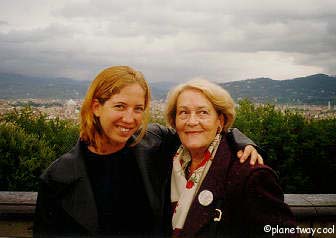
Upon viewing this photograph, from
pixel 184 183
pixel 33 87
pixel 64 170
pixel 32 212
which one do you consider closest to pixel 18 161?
pixel 32 212

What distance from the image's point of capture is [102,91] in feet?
6.36

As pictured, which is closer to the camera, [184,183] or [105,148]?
[184,183]

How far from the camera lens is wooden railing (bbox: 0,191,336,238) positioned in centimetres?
247

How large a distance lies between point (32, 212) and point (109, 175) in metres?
0.91

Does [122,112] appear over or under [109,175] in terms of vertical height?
over

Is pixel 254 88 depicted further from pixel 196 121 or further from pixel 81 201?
pixel 81 201

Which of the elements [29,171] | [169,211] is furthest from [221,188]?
[29,171]

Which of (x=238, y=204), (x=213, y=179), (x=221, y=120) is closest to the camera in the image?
(x=238, y=204)

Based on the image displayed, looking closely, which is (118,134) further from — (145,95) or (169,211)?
(169,211)

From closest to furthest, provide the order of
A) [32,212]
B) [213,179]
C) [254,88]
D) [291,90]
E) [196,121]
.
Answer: [213,179] → [196,121] → [32,212] → [291,90] → [254,88]

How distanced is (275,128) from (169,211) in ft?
6.27

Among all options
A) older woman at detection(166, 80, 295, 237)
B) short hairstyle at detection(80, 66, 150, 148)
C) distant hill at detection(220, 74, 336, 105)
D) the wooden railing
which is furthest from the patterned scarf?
the wooden railing

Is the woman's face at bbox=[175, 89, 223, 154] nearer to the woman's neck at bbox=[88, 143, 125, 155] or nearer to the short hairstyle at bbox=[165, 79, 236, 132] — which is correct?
the short hairstyle at bbox=[165, 79, 236, 132]

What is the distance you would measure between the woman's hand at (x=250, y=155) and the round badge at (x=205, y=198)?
22 cm
